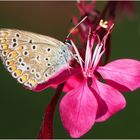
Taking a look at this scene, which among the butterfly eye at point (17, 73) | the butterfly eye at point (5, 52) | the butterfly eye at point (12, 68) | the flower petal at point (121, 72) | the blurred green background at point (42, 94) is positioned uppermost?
the butterfly eye at point (5, 52)

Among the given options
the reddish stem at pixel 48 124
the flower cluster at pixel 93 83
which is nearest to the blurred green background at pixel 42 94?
the flower cluster at pixel 93 83

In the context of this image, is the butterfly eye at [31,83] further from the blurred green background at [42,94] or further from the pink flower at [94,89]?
the blurred green background at [42,94]

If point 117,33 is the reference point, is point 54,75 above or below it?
above

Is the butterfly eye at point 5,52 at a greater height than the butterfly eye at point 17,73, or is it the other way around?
the butterfly eye at point 5,52

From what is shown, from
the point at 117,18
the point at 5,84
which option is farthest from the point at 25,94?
the point at 117,18

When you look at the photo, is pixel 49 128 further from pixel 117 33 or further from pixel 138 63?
pixel 117 33

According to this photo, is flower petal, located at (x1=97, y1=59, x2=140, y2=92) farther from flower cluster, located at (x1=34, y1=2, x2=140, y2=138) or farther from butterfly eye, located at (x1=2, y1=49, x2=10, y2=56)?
butterfly eye, located at (x1=2, y1=49, x2=10, y2=56)

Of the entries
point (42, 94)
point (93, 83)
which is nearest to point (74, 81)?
point (93, 83)
